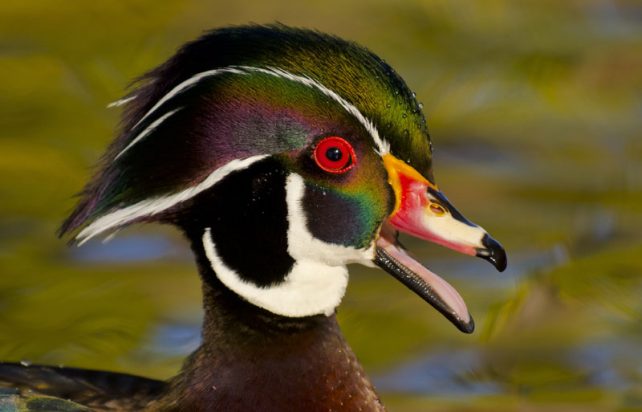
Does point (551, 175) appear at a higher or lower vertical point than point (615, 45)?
lower

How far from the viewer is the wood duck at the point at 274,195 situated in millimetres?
4371

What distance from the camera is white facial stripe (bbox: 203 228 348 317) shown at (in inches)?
180

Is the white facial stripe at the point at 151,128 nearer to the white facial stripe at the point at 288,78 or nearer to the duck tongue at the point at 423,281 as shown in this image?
the white facial stripe at the point at 288,78

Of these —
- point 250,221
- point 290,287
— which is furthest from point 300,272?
point 250,221

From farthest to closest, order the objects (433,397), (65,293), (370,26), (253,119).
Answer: (370,26)
(65,293)
(433,397)
(253,119)

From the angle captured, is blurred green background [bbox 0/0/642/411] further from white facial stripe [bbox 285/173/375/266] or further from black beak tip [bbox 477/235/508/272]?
black beak tip [bbox 477/235/508/272]

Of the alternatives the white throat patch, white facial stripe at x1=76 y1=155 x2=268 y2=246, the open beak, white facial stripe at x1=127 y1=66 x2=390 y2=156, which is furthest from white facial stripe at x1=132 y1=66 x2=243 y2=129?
the open beak

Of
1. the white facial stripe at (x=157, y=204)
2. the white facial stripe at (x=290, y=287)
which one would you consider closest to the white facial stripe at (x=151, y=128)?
the white facial stripe at (x=157, y=204)

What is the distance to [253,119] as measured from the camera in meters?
4.37

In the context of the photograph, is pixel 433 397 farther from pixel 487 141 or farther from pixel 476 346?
pixel 487 141

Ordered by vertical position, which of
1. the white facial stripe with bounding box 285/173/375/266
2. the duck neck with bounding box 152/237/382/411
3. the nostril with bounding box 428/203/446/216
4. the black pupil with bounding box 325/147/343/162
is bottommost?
the duck neck with bounding box 152/237/382/411

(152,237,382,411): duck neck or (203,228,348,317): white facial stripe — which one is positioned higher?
(203,228,348,317): white facial stripe

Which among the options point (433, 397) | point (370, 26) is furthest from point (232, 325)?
point (370, 26)

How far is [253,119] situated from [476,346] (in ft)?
7.37
